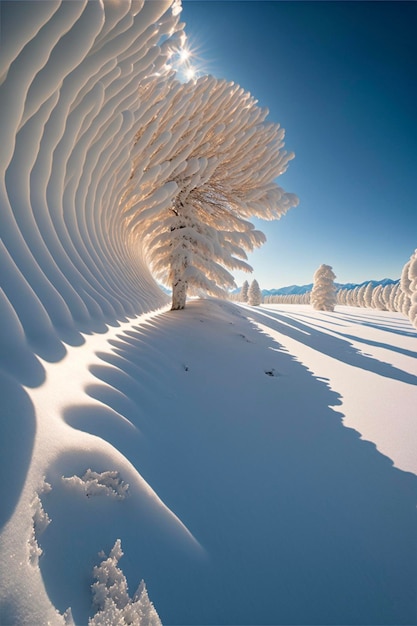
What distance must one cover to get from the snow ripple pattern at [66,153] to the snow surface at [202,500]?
450mm

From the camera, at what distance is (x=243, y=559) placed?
1132mm

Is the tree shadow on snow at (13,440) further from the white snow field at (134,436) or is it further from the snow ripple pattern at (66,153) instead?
the snow ripple pattern at (66,153)

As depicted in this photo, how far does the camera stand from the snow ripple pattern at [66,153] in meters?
1.74

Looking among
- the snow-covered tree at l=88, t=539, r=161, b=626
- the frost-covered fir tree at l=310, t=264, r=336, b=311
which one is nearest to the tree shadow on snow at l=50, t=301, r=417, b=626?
the snow-covered tree at l=88, t=539, r=161, b=626

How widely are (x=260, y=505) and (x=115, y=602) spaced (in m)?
0.89

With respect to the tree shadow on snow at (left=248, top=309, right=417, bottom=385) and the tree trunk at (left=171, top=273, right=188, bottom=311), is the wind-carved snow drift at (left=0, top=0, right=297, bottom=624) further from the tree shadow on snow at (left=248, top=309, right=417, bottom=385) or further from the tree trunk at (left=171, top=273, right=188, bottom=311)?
the tree shadow on snow at (left=248, top=309, right=417, bottom=385)

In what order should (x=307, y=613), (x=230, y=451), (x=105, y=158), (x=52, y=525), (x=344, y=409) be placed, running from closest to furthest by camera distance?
(x=52, y=525), (x=307, y=613), (x=230, y=451), (x=344, y=409), (x=105, y=158)

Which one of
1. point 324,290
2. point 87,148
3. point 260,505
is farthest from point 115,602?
point 324,290

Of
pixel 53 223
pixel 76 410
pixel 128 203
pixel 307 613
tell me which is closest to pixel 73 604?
pixel 76 410

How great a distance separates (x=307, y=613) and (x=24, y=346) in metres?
1.86

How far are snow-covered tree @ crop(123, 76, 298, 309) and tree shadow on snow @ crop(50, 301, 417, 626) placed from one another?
11.1 feet

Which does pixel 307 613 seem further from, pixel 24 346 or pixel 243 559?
pixel 24 346

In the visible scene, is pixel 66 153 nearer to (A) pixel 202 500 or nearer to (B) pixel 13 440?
(B) pixel 13 440

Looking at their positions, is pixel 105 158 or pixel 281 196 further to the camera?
pixel 281 196
